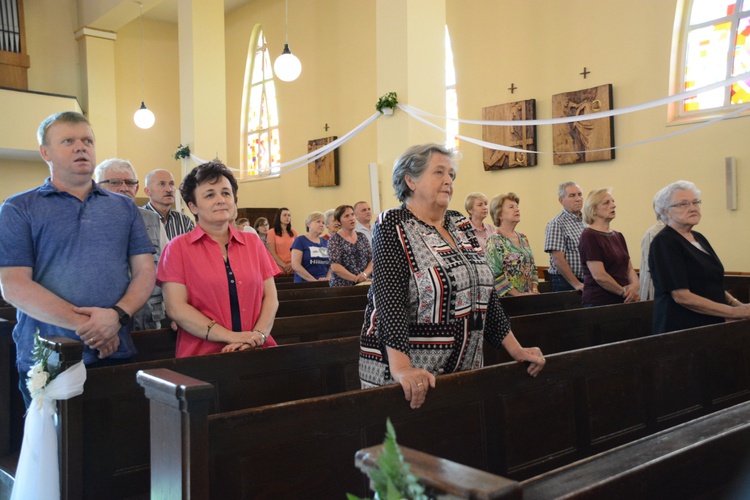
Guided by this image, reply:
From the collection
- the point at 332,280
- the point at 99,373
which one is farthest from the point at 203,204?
the point at 332,280

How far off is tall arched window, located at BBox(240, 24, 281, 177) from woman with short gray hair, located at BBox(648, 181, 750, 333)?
1041 cm

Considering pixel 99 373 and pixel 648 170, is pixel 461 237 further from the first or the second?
pixel 648 170

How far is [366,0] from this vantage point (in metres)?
11.0

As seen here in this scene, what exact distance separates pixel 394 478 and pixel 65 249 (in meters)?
1.89

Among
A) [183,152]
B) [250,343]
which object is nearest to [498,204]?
[250,343]

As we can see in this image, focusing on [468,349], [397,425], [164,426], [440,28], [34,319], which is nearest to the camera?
[164,426]

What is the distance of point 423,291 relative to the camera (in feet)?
6.81

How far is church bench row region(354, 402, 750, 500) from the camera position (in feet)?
3.27

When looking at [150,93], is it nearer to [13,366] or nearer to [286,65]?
[286,65]

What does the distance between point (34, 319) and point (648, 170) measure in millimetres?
7009

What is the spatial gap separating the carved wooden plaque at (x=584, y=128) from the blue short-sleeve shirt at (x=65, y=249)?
641 cm

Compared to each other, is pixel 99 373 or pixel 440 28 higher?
pixel 440 28

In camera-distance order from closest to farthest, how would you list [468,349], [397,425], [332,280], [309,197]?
[397,425]
[468,349]
[332,280]
[309,197]

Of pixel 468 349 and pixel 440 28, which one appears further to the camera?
pixel 440 28
